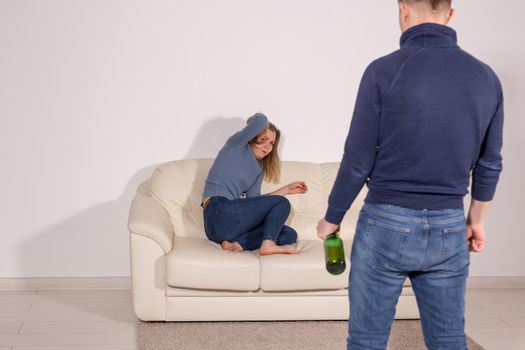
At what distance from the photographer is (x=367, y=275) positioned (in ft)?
6.22

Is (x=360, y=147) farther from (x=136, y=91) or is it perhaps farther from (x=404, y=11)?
(x=136, y=91)

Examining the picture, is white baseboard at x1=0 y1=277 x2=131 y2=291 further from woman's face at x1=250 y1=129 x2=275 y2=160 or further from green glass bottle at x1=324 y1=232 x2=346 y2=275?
green glass bottle at x1=324 y1=232 x2=346 y2=275

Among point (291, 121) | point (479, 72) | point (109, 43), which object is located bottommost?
point (291, 121)

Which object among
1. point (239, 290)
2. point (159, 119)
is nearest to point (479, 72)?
point (239, 290)

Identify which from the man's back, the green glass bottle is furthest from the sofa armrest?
the man's back

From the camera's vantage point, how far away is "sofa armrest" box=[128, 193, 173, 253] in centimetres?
351

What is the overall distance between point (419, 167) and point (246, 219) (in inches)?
78.3

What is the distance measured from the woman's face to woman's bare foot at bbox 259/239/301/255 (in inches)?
23.2

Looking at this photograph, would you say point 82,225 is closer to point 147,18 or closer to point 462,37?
point 147,18

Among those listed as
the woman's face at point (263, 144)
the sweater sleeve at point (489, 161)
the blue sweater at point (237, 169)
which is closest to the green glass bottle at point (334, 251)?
the sweater sleeve at point (489, 161)

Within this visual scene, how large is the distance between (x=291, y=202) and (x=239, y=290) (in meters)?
0.84

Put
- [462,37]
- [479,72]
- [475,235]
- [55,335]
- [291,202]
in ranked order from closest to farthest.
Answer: [479,72] < [475,235] < [55,335] < [291,202] < [462,37]

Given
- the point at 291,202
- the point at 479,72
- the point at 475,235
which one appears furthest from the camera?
the point at 291,202

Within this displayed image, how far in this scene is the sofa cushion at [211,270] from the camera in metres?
3.46
